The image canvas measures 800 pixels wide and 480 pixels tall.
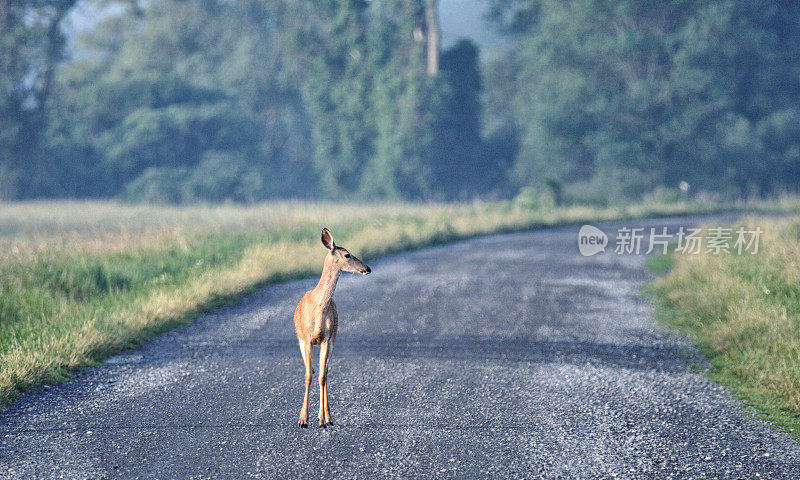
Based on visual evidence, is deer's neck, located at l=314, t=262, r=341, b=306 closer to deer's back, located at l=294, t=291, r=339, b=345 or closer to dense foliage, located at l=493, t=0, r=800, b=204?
deer's back, located at l=294, t=291, r=339, b=345

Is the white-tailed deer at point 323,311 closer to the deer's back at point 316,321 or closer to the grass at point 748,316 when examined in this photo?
the deer's back at point 316,321

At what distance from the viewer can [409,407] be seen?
232 inches

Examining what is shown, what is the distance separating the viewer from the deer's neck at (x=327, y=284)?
3396 mm

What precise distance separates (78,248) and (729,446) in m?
12.5

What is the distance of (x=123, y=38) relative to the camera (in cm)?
6175

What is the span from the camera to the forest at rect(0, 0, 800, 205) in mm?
41531
